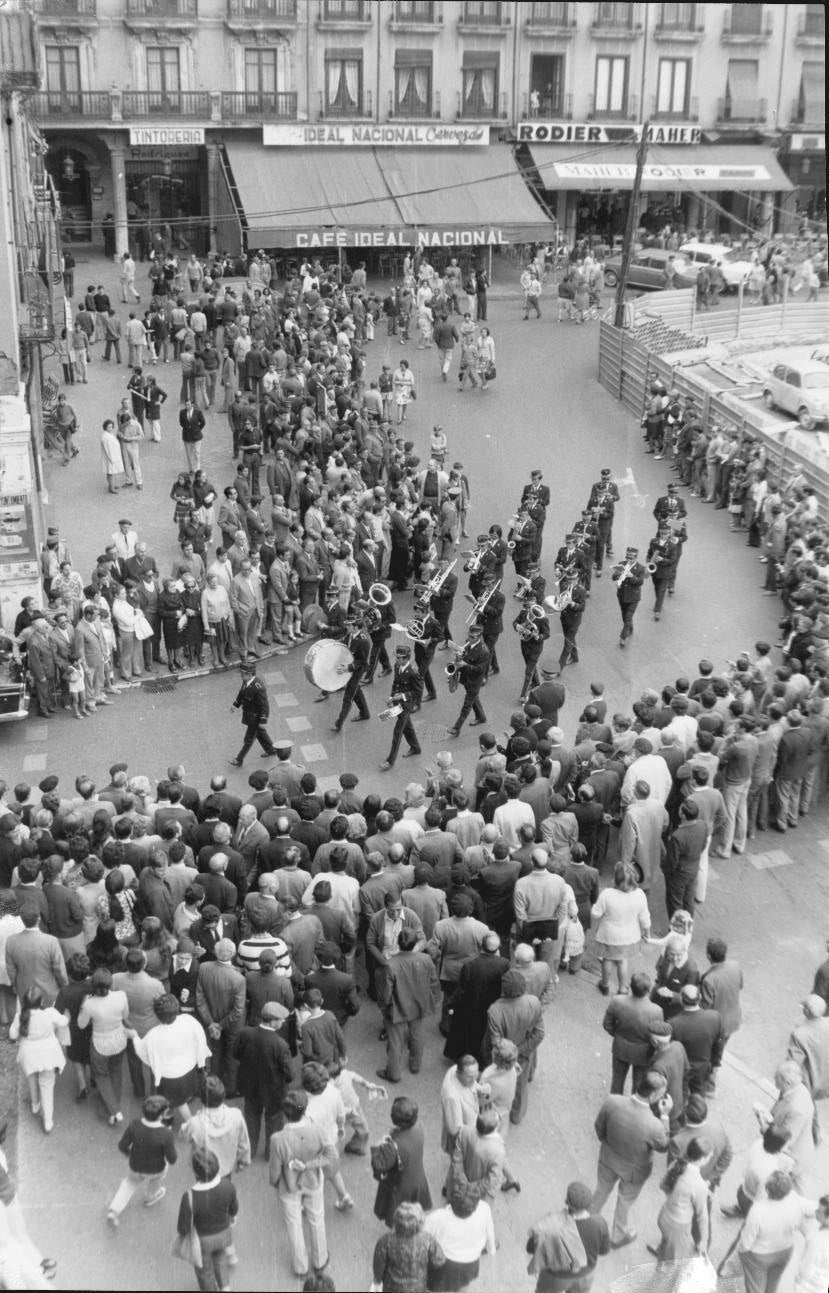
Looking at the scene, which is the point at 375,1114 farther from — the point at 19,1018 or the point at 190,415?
the point at 190,415

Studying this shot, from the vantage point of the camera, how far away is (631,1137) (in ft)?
28.7

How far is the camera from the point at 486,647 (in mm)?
17000

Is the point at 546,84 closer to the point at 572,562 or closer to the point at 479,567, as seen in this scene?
the point at 572,562

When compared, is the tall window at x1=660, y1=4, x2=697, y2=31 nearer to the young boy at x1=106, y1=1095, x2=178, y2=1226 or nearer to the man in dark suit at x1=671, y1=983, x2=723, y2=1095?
the man in dark suit at x1=671, y1=983, x2=723, y2=1095

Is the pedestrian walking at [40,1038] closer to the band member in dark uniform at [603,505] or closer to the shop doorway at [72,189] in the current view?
the band member in dark uniform at [603,505]

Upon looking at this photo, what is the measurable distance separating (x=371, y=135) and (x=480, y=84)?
3.44 m

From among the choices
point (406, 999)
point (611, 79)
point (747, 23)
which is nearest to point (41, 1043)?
point (406, 999)

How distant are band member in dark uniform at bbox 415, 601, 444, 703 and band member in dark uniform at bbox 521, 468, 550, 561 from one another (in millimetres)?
4261

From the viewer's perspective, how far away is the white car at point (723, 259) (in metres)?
39.8

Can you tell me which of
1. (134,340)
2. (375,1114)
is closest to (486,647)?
(375,1114)

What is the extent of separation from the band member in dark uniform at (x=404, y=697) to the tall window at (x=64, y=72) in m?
23.6

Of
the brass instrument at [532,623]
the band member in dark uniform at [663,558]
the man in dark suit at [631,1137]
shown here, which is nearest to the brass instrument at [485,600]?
the brass instrument at [532,623]

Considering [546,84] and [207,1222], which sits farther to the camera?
[546,84]

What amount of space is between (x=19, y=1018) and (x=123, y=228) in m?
32.7
